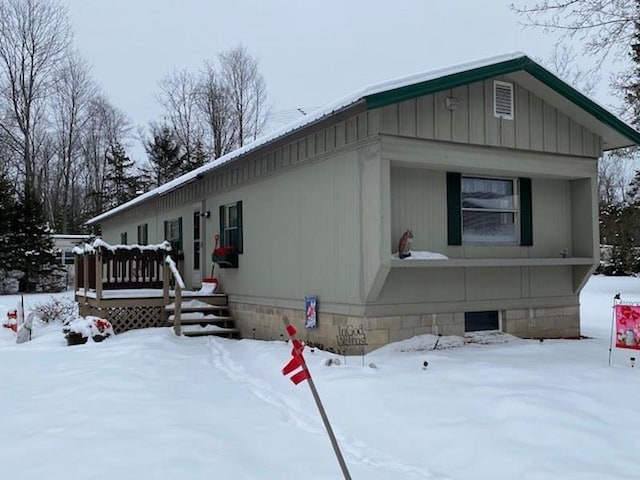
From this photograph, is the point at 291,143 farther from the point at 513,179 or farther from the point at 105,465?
the point at 105,465

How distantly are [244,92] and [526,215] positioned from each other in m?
29.1

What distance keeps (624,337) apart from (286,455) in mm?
4512

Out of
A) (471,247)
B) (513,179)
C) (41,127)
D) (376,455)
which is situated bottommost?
(376,455)

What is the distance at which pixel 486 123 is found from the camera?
325 inches

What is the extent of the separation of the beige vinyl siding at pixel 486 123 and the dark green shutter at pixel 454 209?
0.61 metres

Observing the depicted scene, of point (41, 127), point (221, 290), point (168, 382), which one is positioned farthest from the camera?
point (41, 127)

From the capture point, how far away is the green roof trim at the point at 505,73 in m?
6.94

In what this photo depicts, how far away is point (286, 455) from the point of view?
4250 millimetres

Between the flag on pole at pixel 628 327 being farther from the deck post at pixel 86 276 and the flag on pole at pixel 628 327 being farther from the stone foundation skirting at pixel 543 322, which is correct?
the deck post at pixel 86 276

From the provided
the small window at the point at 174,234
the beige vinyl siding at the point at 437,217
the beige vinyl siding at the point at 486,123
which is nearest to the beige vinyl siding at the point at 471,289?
the beige vinyl siding at the point at 437,217

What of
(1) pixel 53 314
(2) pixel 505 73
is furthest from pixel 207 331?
(2) pixel 505 73

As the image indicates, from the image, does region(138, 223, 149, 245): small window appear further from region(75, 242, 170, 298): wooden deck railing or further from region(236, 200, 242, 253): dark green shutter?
region(236, 200, 242, 253): dark green shutter

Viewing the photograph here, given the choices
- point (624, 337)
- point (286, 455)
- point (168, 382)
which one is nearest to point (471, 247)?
point (624, 337)

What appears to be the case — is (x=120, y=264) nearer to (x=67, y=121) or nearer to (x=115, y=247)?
(x=115, y=247)
